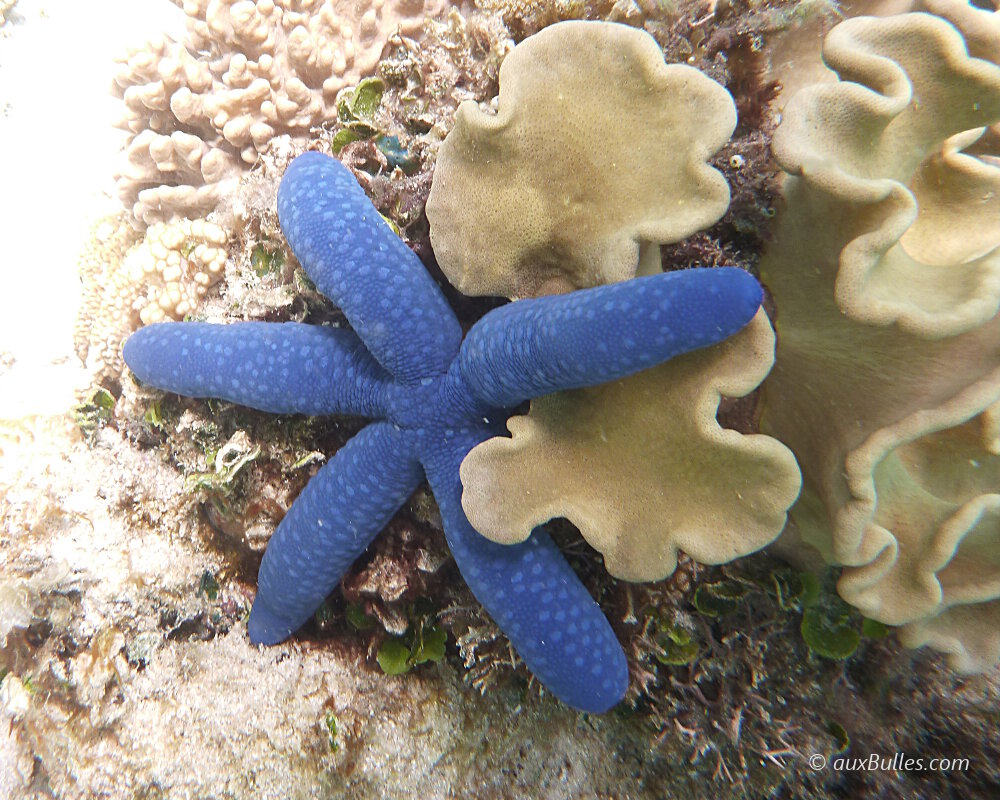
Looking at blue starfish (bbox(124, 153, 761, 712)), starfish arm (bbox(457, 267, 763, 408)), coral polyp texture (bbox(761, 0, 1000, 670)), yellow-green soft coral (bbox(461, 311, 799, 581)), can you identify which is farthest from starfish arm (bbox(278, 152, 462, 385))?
coral polyp texture (bbox(761, 0, 1000, 670))

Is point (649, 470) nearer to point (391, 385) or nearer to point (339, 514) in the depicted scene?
point (391, 385)

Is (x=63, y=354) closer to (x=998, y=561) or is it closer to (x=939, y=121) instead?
(x=939, y=121)

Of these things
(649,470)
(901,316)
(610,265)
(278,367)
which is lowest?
(649,470)

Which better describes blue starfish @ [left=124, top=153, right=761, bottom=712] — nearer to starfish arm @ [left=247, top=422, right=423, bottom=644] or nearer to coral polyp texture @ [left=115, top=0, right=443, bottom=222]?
starfish arm @ [left=247, top=422, right=423, bottom=644]

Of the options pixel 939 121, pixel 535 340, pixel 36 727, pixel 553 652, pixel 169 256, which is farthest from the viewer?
pixel 169 256

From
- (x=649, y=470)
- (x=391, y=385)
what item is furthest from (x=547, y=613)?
(x=391, y=385)

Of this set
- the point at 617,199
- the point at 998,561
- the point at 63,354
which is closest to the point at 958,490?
the point at 998,561
